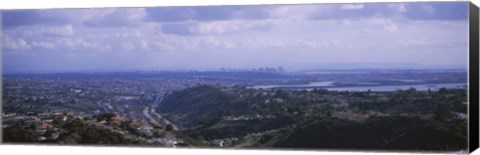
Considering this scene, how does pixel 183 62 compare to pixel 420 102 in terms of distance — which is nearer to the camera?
pixel 420 102

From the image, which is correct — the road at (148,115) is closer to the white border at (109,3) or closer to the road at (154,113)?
the road at (154,113)

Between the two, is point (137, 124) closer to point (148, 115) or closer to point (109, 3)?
point (148, 115)

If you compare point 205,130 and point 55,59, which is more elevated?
point 55,59

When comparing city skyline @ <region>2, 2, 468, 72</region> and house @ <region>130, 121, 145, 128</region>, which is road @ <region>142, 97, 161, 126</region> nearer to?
house @ <region>130, 121, 145, 128</region>

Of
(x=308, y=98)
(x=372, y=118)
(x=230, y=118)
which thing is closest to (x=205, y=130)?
(x=230, y=118)

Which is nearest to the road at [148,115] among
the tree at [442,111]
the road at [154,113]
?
the road at [154,113]

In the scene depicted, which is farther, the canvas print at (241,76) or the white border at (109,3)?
the white border at (109,3)

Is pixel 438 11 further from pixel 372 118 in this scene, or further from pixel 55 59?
pixel 55 59
